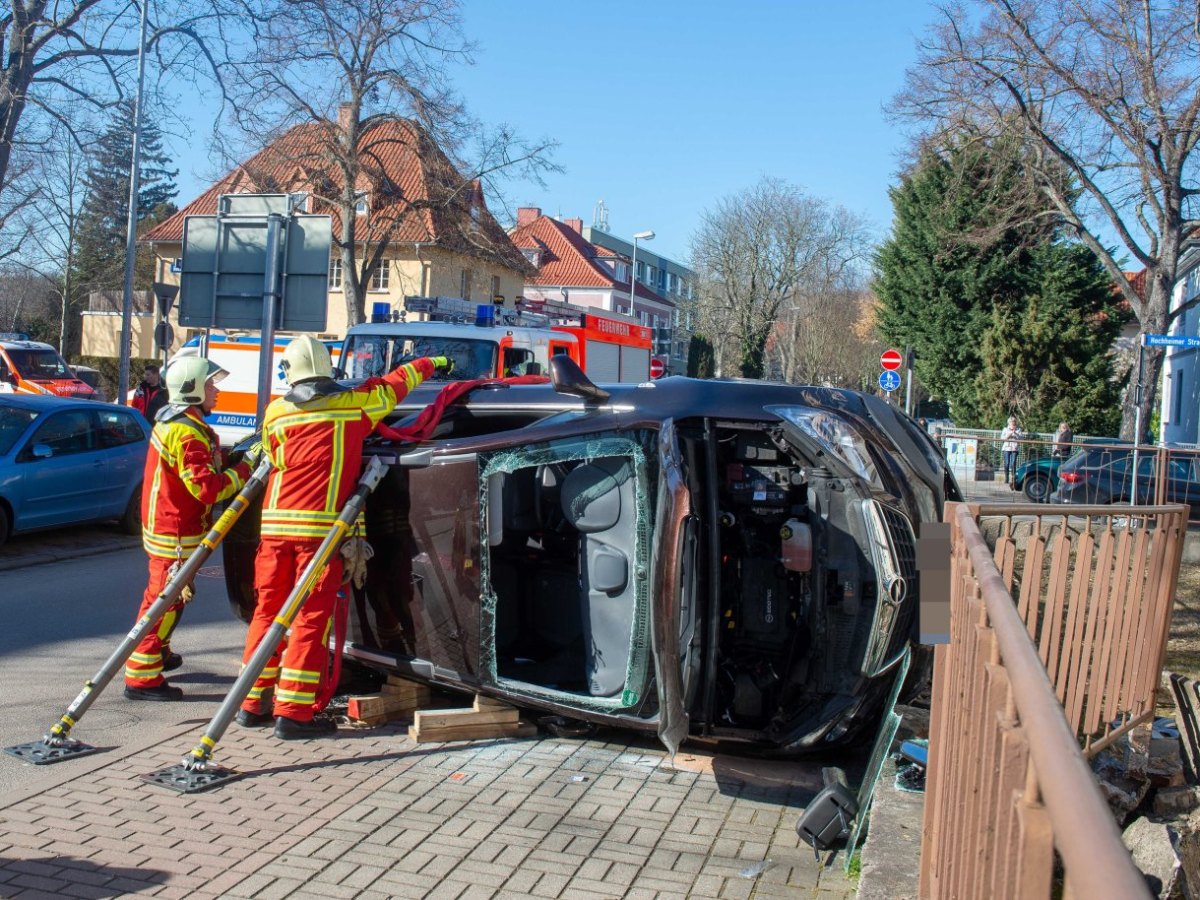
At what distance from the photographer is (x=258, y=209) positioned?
1142 cm

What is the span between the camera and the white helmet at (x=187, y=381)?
6422 mm

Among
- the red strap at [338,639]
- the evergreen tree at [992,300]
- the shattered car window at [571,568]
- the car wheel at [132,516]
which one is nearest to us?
the shattered car window at [571,568]

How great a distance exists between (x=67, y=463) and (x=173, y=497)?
6172mm

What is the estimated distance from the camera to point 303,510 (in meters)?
5.63

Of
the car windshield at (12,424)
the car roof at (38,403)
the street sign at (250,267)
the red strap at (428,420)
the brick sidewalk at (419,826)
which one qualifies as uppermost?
the street sign at (250,267)

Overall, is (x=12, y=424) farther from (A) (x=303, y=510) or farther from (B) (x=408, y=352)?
(A) (x=303, y=510)

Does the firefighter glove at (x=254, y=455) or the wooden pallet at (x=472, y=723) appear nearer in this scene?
the wooden pallet at (x=472, y=723)

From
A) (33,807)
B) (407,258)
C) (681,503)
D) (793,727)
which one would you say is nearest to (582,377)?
(681,503)

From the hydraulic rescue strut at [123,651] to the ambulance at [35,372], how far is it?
2433 cm

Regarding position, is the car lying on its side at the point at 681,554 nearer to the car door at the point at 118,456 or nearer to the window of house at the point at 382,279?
the car door at the point at 118,456

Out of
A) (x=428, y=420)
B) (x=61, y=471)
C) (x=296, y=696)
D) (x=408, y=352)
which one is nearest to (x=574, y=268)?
(x=408, y=352)

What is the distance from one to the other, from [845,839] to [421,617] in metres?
2.34

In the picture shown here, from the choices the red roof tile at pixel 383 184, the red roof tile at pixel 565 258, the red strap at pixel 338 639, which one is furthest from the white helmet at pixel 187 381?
the red roof tile at pixel 565 258

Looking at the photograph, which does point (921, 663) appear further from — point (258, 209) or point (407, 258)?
point (407, 258)
